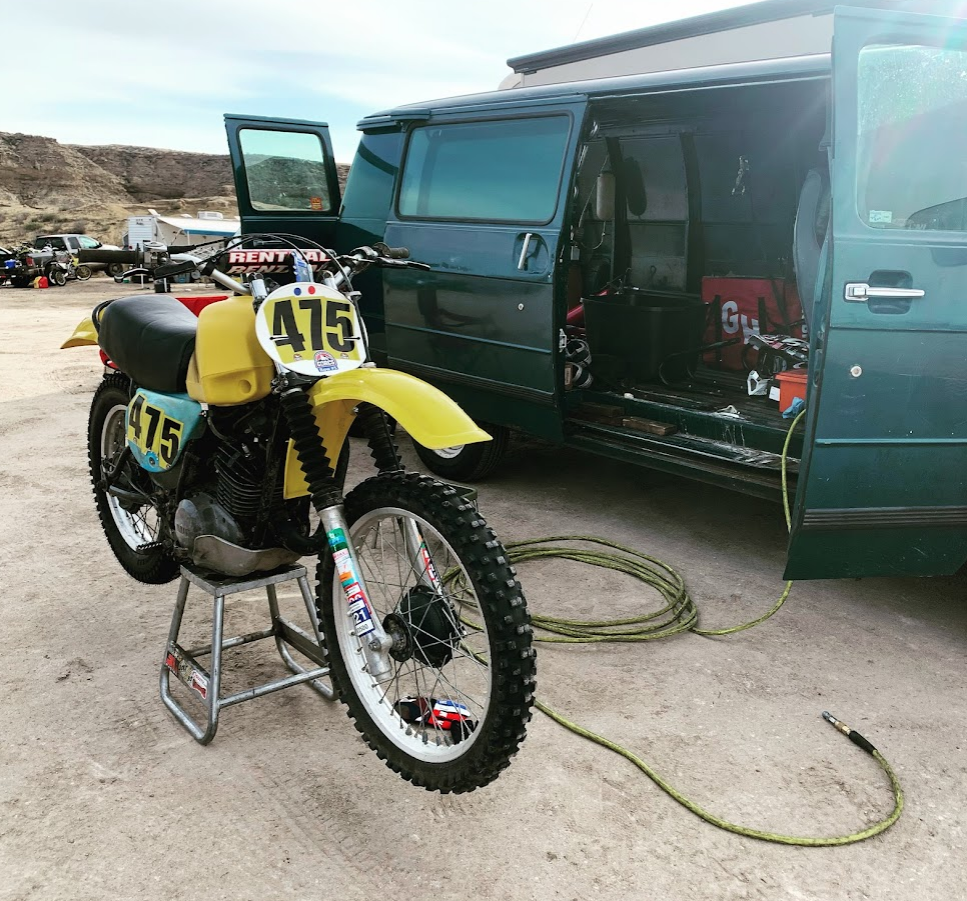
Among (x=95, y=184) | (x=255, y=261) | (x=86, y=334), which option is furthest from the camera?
(x=95, y=184)

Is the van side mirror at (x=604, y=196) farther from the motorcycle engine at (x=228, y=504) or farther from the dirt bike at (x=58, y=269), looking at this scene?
the dirt bike at (x=58, y=269)

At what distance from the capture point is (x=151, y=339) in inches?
111

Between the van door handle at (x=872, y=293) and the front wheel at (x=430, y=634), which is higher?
the van door handle at (x=872, y=293)

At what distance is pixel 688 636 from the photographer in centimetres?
333

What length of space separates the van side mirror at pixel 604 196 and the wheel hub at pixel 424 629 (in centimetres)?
393

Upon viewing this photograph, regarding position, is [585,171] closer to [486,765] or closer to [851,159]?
[851,159]

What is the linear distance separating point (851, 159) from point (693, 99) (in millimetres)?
1311

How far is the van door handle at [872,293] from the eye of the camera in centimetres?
287

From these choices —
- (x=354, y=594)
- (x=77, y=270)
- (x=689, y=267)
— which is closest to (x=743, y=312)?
(x=689, y=267)

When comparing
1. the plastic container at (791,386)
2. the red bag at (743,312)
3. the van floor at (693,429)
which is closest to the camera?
the van floor at (693,429)

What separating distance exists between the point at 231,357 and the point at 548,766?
1445 millimetres

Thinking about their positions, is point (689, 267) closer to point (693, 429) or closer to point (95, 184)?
point (693, 429)

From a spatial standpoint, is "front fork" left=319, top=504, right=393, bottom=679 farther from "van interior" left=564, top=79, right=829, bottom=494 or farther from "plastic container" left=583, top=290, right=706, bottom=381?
"plastic container" left=583, top=290, right=706, bottom=381

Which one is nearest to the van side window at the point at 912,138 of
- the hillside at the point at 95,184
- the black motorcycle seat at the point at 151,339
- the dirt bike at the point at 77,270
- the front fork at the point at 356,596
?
the front fork at the point at 356,596
